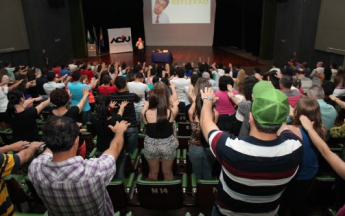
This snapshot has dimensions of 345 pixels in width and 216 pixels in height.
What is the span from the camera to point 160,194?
86.5 inches

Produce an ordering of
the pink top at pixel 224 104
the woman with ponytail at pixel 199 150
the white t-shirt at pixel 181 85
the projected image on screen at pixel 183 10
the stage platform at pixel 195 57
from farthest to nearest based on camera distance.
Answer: the projected image on screen at pixel 183 10, the stage platform at pixel 195 57, the white t-shirt at pixel 181 85, the pink top at pixel 224 104, the woman with ponytail at pixel 199 150

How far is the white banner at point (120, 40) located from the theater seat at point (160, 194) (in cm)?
1446

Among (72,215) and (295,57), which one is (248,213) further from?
(295,57)

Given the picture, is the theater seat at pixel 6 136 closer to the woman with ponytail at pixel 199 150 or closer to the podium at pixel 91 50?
the woman with ponytail at pixel 199 150

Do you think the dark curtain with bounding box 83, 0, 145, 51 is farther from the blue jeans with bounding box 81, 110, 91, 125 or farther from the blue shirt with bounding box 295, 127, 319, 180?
the blue shirt with bounding box 295, 127, 319, 180

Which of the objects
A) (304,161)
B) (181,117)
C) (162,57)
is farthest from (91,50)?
(304,161)

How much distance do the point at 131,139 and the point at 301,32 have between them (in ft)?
30.2

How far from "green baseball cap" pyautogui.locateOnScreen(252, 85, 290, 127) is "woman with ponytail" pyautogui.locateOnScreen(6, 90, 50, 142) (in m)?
2.49

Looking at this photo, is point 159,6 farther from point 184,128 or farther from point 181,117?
point 184,128

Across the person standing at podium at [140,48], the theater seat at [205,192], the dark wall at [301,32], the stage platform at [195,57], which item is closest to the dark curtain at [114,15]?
the stage platform at [195,57]

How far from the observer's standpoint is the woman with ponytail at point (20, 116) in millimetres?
2703

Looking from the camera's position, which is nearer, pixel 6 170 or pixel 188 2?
pixel 6 170

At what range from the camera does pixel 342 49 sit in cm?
805

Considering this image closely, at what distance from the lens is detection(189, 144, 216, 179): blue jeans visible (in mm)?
2555
